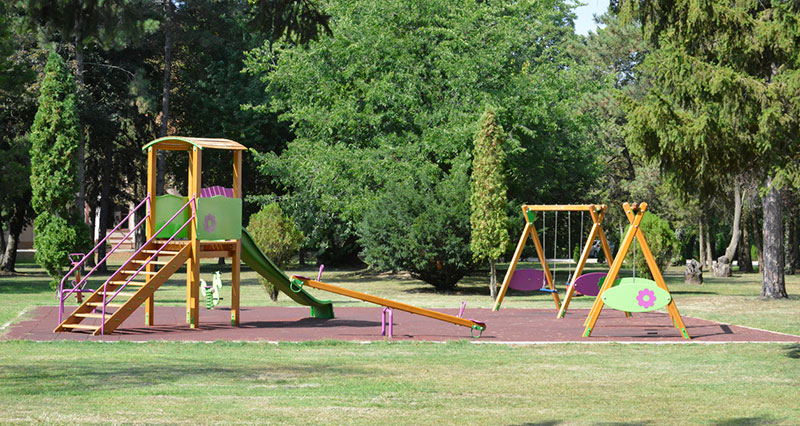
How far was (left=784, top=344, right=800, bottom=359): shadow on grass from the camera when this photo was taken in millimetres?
11930

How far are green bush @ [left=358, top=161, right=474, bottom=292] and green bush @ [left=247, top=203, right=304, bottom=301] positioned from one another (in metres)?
5.16

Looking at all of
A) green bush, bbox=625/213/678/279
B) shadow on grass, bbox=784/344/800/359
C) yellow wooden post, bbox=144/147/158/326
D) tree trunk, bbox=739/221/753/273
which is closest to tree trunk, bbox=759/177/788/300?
green bush, bbox=625/213/678/279

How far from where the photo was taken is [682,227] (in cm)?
5284

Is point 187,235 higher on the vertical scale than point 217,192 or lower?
lower

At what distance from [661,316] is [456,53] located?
47.4ft

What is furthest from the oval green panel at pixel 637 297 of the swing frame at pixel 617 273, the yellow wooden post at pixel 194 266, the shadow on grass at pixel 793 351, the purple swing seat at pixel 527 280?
the yellow wooden post at pixel 194 266

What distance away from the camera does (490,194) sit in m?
25.3

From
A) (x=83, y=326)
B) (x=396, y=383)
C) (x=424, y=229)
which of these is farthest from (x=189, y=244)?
(x=424, y=229)

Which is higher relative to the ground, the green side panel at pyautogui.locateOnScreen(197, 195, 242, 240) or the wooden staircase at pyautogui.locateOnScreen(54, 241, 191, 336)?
the green side panel at pyautogui.locateOnScreen(197, 195, 242, 240)

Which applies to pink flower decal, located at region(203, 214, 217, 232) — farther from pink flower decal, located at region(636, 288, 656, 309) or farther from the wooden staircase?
pink flower decal, located at region(636, 288, 656, 309)

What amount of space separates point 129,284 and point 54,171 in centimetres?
1077

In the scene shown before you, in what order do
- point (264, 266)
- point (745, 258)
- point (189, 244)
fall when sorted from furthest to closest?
point (745, 258) < point (264, 266) < point (189, 244)

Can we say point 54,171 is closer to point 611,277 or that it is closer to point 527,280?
point 527,280

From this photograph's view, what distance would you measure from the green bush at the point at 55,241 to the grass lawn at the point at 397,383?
1212 cm
